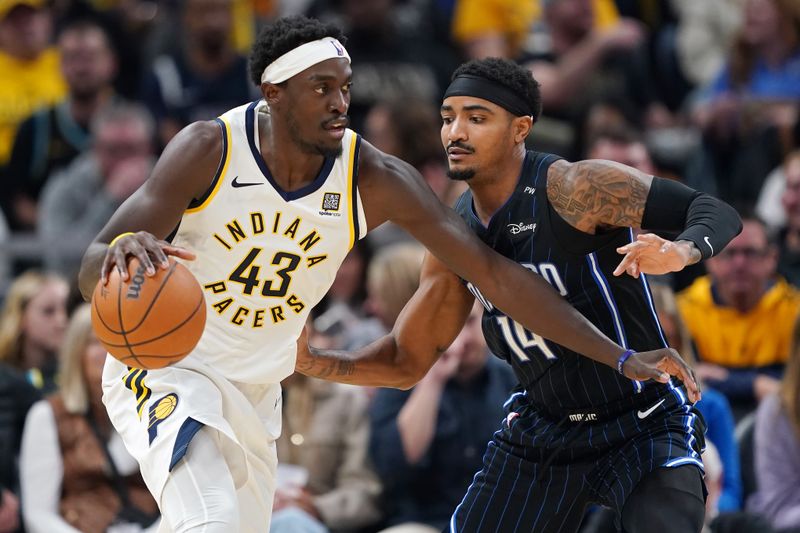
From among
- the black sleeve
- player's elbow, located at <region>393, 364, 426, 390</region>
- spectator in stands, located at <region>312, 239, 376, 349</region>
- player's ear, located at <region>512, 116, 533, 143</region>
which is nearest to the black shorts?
player's elbow, located at <region>393, 364, 426, 390</region>

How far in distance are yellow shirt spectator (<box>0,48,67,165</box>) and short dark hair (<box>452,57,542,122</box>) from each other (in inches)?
253

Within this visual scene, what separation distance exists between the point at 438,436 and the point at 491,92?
2.66 metres

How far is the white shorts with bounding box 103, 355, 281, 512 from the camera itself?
513 cm

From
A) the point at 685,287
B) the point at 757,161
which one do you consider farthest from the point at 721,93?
the point at 685,287

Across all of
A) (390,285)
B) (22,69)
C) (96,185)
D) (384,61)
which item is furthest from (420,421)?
(22,69)

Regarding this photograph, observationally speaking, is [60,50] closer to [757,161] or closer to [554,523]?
[757,161]

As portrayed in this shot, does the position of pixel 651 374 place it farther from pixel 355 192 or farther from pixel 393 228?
pixel 393 228

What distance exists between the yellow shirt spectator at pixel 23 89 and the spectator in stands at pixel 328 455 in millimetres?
4608

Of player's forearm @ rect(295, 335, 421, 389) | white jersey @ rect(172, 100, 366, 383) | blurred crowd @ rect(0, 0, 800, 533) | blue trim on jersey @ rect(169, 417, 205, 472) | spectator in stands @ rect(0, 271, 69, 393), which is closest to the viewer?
blue trim on jersey @ rect(169, 417, 205, 472)

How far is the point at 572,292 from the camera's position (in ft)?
18.7

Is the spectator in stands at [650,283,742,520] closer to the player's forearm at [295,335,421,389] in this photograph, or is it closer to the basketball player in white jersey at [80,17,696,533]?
the player's forearm at [295,335,421,389]

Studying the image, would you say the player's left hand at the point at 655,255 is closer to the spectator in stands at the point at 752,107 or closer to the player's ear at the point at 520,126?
the player's ear at the point at 520,126

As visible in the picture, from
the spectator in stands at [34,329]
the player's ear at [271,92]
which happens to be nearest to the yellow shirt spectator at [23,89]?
the spectator in stands at [34,329]

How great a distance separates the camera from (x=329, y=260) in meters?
5.61
